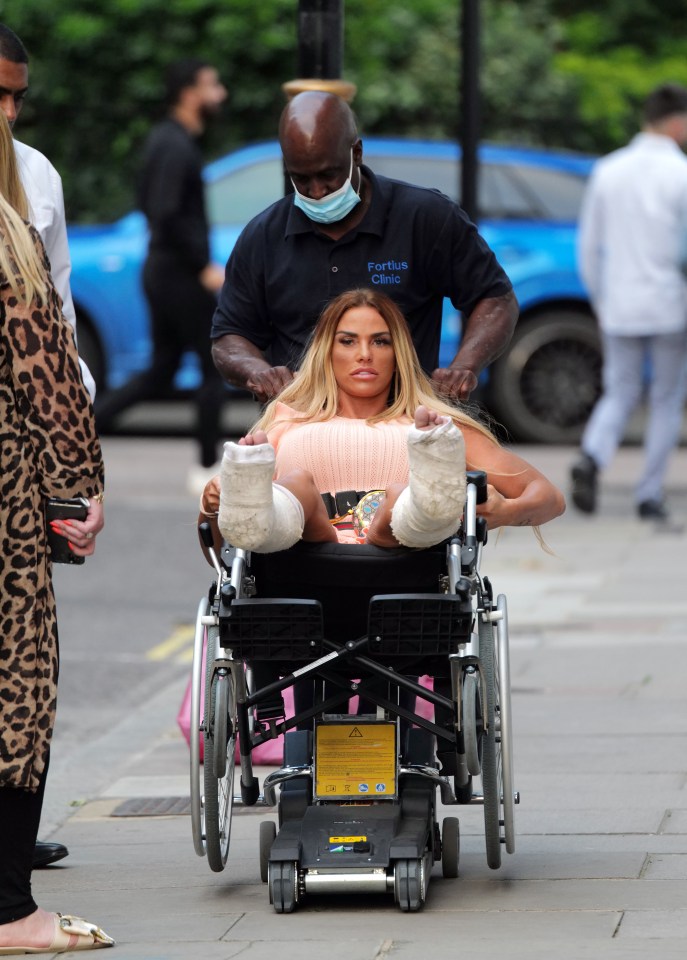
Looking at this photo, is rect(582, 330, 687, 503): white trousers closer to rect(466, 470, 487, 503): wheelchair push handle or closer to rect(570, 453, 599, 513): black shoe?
rect(570, 453, 599, 513): black shoe

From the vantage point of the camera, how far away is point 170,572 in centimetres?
1024

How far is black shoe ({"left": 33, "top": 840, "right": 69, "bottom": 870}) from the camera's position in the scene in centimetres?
530

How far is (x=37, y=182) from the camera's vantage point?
5.41 meters

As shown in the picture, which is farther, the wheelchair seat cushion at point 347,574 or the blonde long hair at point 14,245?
the wheelchair seat cushion at point 347,574

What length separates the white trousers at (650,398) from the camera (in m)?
11.1

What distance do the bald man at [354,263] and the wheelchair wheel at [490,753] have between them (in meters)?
0.84

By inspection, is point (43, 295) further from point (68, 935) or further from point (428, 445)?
point (68, 935)

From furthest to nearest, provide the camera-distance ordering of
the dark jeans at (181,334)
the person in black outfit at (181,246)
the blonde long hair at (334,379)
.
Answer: the dark jeans at (181,334)
the person in black outfit at (181,246)
the blonde long hair at (334,379)

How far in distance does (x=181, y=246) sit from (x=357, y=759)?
286 inches

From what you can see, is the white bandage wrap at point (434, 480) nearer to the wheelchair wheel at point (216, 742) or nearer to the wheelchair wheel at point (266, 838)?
the wheelchair wheel at point (216, 742)

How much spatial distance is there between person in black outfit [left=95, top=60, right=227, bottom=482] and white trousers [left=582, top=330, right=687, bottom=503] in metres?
2.21

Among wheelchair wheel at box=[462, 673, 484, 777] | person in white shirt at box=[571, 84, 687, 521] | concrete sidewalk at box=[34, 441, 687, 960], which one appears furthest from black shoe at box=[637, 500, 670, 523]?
wheelchair wheel at box=[462, 673, 484, 777]

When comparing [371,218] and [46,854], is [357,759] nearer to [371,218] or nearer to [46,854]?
[46,854]

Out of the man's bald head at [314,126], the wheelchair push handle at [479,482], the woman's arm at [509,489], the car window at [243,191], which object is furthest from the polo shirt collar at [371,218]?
the car window at [243,191]
